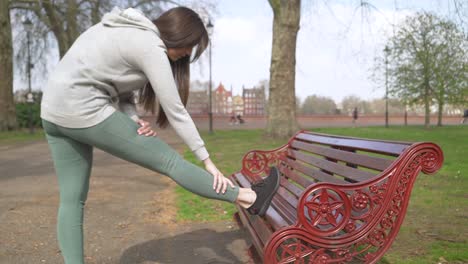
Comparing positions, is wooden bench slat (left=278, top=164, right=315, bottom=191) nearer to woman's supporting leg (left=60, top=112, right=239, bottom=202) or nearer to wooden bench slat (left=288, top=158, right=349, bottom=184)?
wooden bench slat (left=288, top=158, right=349, bottom=184)

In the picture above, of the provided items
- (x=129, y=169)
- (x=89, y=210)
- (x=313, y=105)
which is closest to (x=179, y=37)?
(x=89, y=210)

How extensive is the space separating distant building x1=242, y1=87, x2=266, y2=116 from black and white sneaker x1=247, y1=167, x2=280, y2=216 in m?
70.8

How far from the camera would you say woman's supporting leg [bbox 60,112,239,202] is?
2100 millimetres

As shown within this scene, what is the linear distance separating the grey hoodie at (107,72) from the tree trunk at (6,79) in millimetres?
21013

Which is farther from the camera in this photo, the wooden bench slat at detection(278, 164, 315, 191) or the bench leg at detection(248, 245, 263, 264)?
the wooden bench slat at detection(278, 164, 315, 191)

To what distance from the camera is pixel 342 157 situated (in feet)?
9.89

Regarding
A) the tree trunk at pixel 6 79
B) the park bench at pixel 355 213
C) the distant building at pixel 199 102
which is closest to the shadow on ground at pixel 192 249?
the park bench at pixel 355 213

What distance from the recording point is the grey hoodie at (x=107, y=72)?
6.60 feet

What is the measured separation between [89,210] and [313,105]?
2341 inches

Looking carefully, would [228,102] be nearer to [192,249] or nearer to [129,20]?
[192,249]

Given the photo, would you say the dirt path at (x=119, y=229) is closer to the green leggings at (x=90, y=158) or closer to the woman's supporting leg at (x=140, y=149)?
the green leggings at (x=90, y=158)

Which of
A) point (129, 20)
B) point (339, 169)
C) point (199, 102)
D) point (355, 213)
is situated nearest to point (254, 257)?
point (339, 169)

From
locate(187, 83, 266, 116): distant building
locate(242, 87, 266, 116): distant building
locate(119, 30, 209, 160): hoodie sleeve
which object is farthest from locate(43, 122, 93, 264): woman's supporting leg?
locate(242, 87, 266, 116): distant building

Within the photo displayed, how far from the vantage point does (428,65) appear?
90.3 ft
